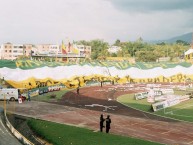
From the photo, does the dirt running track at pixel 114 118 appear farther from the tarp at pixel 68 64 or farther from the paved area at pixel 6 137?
the tarp at pixel 68 64

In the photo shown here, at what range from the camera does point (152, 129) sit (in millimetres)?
33688

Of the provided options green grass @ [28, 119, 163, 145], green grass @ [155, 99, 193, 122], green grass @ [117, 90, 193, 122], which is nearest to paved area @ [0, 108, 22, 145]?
green grass @ [28, 119, 163, 145]

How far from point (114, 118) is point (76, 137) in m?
13.5

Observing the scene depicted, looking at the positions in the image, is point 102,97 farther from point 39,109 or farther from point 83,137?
point 83,137

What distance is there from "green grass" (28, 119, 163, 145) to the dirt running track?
13.1ft

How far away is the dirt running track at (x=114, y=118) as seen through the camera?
1236 inches

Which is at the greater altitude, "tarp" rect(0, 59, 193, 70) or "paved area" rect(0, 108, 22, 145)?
"tarp" rect(0, 59, 193, 70)

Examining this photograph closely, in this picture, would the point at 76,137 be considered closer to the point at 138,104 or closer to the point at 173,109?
the point at 173,109

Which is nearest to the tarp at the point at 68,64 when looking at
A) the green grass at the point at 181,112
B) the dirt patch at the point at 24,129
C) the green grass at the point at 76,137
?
the dirt patch at the point at 24,129

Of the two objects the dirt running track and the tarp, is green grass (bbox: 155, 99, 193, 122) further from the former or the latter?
the tarp

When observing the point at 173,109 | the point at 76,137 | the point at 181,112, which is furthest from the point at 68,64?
the point at 76,137

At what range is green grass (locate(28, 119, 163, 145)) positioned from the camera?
25.5 meters

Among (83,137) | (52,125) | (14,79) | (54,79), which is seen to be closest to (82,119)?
(52,125)

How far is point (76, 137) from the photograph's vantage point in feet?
88.9
